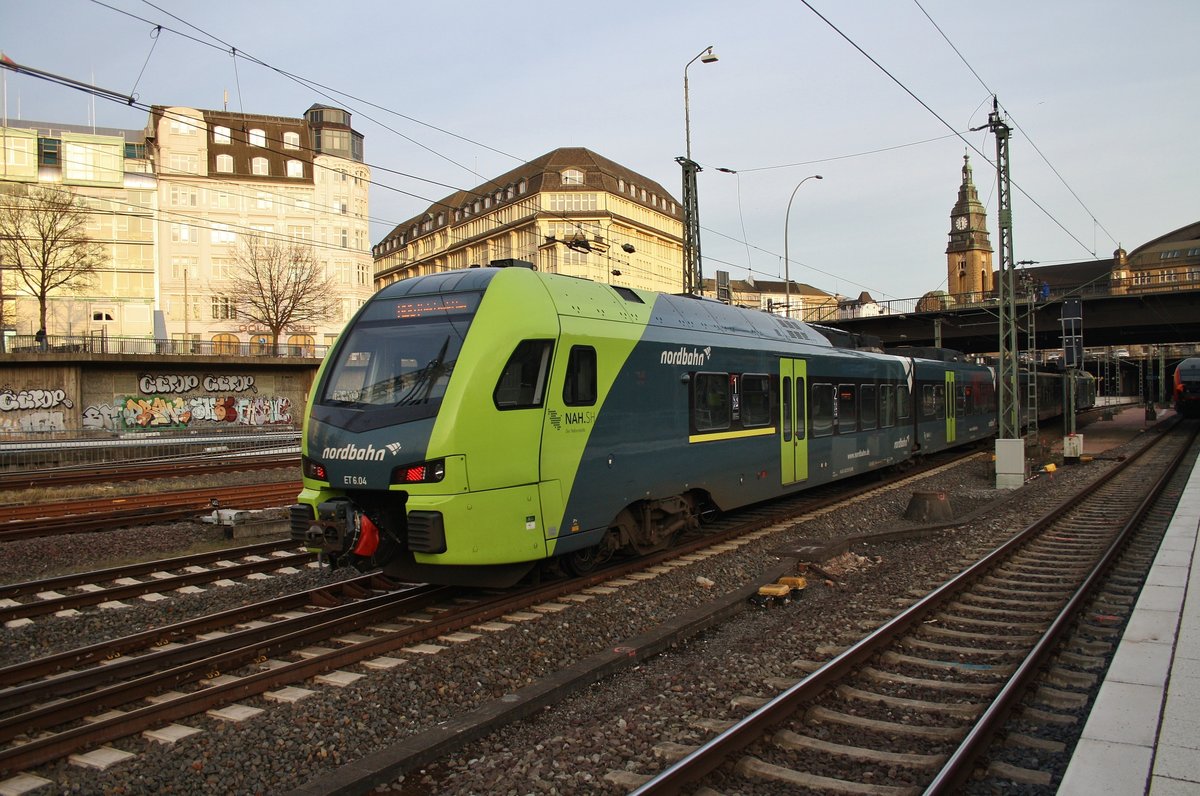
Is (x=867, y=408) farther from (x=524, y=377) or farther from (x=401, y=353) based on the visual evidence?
(x=401, y=353)

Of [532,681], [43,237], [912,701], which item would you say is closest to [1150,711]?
[912,701]

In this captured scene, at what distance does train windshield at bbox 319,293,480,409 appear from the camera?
752 cm

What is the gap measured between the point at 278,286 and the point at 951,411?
39690 mm

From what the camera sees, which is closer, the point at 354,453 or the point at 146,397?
the point at 354,453

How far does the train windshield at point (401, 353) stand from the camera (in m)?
7.52

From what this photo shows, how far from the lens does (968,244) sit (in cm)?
12156

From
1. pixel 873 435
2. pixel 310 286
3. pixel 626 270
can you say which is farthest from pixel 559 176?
pixel 873 435

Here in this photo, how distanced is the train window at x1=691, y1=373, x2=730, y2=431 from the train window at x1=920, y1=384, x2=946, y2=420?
1129 cm

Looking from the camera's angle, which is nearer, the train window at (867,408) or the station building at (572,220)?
the train window at (867,408)

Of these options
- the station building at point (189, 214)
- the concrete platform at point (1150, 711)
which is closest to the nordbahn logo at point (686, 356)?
the concrete platform at point (1150, 711)

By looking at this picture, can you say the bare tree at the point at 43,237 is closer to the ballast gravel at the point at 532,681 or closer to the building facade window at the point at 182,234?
the building facade window at the point at 182,234

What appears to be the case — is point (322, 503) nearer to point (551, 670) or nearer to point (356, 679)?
point (356, 679)

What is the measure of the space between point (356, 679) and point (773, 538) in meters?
7.25

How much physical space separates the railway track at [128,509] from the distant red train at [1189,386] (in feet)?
164
